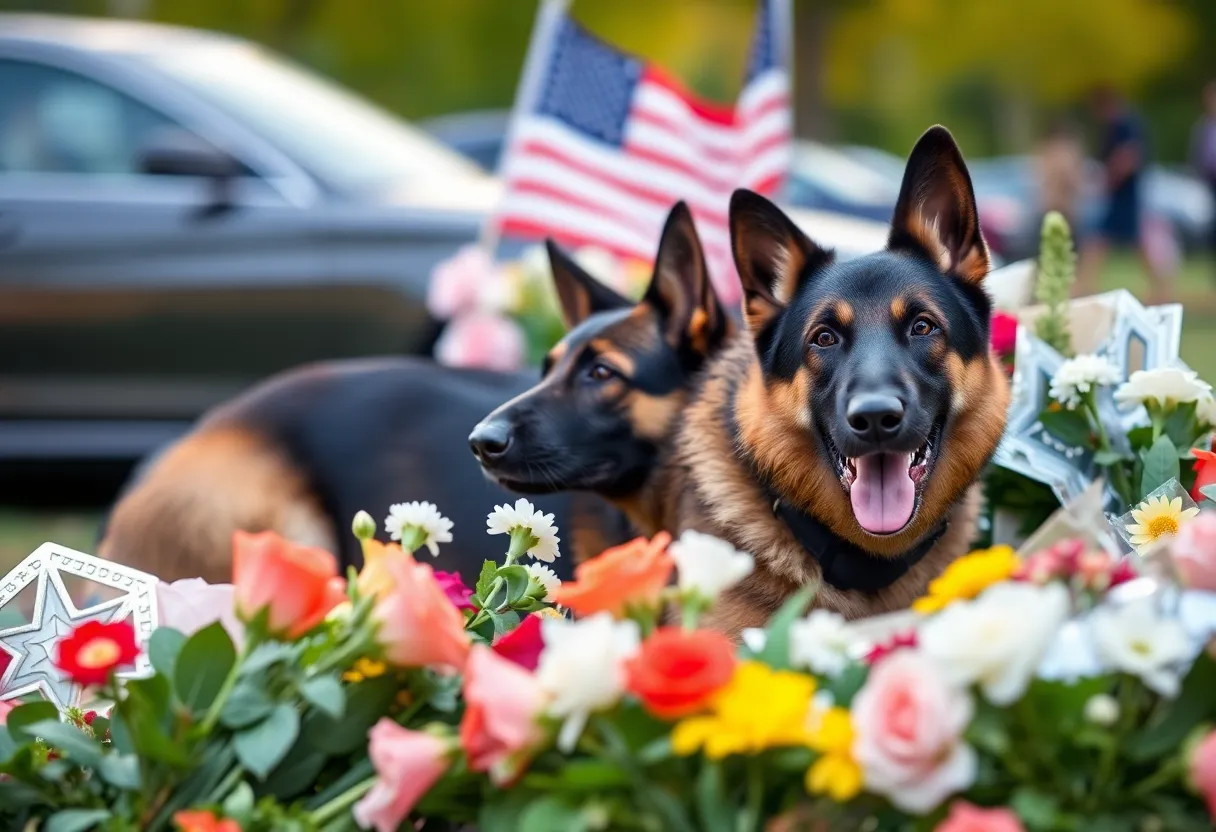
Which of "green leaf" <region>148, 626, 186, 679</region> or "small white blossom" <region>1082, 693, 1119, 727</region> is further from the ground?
"small white blossom" <region>1082, 693, 1119, 727</region>

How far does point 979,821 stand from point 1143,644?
10.2 inches

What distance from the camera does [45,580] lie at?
2.15 meters

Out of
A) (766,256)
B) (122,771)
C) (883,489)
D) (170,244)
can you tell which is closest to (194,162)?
(170,244)

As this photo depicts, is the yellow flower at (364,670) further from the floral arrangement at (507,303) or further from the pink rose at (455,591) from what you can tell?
the floral arrangement at (507,303)

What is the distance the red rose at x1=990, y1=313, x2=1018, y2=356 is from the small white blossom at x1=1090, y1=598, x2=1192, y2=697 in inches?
66.6

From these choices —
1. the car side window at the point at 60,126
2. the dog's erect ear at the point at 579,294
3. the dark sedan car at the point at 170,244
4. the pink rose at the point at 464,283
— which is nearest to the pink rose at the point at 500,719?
the dog's erect ear at the point at 579,294

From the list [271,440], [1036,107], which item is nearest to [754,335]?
[271,440]

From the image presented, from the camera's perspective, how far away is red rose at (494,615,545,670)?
189cm

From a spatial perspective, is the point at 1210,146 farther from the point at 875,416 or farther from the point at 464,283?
the point at 875,416

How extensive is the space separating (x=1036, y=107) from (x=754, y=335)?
44699 mm

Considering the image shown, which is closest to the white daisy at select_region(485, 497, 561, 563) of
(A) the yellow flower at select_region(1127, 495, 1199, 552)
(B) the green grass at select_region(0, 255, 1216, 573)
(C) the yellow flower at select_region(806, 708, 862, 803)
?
(C) the yellow flower at select_region(806, 708, 862, 803)

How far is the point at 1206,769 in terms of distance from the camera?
4.57 ft

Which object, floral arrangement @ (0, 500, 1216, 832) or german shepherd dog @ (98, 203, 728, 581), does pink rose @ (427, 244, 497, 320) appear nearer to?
german shepherd dog @ (98, 203, 728, 581)

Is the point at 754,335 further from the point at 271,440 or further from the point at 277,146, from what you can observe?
the point at 277,146
